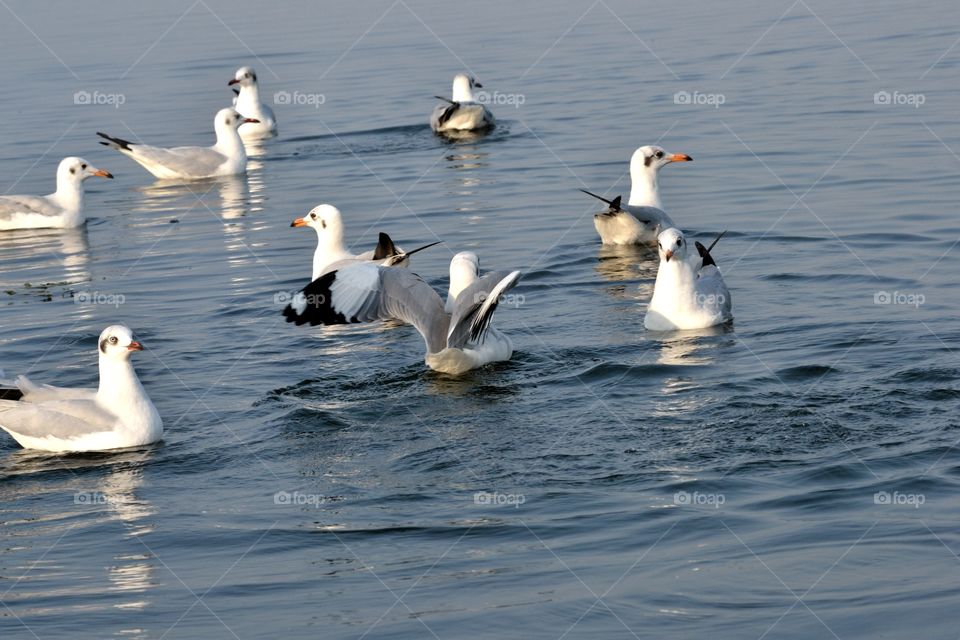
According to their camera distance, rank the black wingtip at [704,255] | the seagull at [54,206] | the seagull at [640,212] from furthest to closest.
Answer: the seagull at [54,206] → the seagull at [640,212] → the black wingtip at [704,255]

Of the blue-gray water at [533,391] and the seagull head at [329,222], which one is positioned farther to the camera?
the seagull head at [329,222]

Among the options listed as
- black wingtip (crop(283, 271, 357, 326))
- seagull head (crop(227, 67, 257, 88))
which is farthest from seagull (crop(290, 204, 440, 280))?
seagull head (crop(227, 67, 257, 88))

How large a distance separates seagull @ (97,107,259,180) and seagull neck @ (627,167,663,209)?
22.7ft

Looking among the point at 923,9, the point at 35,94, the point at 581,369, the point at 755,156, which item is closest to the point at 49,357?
the point at 581,369

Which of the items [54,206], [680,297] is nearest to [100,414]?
[680,297]

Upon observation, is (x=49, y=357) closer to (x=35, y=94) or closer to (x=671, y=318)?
(x=671, y=318)

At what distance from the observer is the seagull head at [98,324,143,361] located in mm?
10023

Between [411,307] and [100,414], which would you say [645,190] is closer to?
[411,307]

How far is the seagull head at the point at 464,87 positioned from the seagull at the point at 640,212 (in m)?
7.36

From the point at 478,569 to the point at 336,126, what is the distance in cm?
1700

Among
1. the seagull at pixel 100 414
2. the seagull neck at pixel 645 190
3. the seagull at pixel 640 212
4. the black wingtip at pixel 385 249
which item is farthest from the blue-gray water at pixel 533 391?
the black wingtip at pixel 385 249

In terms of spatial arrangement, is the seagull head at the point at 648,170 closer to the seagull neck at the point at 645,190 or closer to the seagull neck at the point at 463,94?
the seagull neck at the point at 645,190

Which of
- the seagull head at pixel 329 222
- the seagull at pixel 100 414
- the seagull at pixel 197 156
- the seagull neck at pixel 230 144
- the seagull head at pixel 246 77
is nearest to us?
the seagull at pixel 100 414

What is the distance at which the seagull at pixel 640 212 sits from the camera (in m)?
15.3
